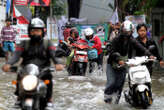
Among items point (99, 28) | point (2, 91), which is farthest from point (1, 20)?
point (2, 91)

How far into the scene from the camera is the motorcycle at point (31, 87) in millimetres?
6043

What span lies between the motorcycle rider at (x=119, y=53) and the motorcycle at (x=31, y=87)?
2.41m

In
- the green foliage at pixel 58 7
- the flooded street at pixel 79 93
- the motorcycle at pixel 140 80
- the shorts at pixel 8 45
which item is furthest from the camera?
the green foliage at pixel 58 7

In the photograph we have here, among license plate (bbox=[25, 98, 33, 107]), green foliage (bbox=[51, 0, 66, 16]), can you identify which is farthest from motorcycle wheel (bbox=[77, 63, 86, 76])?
green foliage (bbox=[51, 0, 66, 16])

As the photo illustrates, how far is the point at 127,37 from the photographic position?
863 cm

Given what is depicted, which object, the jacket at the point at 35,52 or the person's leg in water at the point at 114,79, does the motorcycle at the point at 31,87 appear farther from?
the person's leg in water at the point at 114,79

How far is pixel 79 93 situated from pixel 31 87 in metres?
4.98

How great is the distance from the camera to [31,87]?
602cm

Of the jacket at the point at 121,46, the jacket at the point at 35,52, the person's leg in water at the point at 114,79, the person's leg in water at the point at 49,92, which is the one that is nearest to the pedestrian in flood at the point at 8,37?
the person's leg in water at the point at 114,79

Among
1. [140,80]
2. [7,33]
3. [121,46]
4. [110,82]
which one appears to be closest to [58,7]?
[7,33]

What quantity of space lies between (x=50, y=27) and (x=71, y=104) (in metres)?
18.2

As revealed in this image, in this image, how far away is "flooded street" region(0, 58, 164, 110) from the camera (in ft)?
29.7

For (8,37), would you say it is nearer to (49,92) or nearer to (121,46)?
(121,46)

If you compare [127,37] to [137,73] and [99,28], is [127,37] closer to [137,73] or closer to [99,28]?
[137,73]
